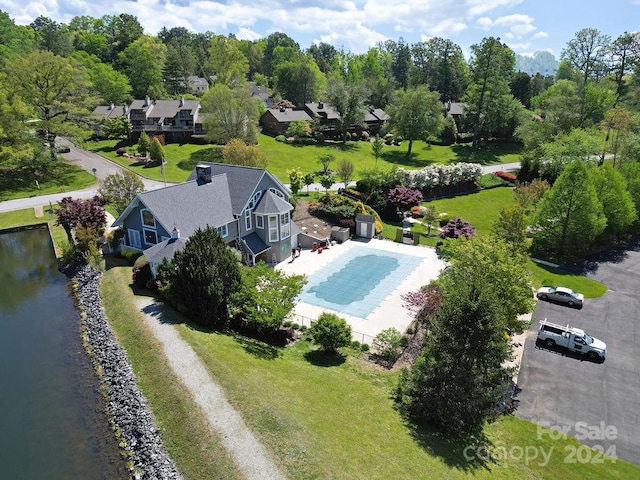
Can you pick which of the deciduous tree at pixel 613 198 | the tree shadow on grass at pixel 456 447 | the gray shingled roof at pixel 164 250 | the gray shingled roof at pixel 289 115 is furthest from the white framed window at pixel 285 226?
the gray shingled roof at pixel 289 115

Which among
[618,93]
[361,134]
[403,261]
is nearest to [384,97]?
[361,134]

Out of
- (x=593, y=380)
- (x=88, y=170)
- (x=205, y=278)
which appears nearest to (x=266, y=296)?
(x=205, y=278)

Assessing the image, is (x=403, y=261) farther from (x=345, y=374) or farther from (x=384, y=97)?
(x=384, y=97)

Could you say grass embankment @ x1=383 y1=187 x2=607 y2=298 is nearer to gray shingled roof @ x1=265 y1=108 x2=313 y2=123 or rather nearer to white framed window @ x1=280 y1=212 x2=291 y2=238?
white framed window @ x1=280 y1=212 x2=291 y2=238

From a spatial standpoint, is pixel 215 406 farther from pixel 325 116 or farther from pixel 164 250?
pixel 325 116

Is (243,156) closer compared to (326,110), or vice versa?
(243,156)
